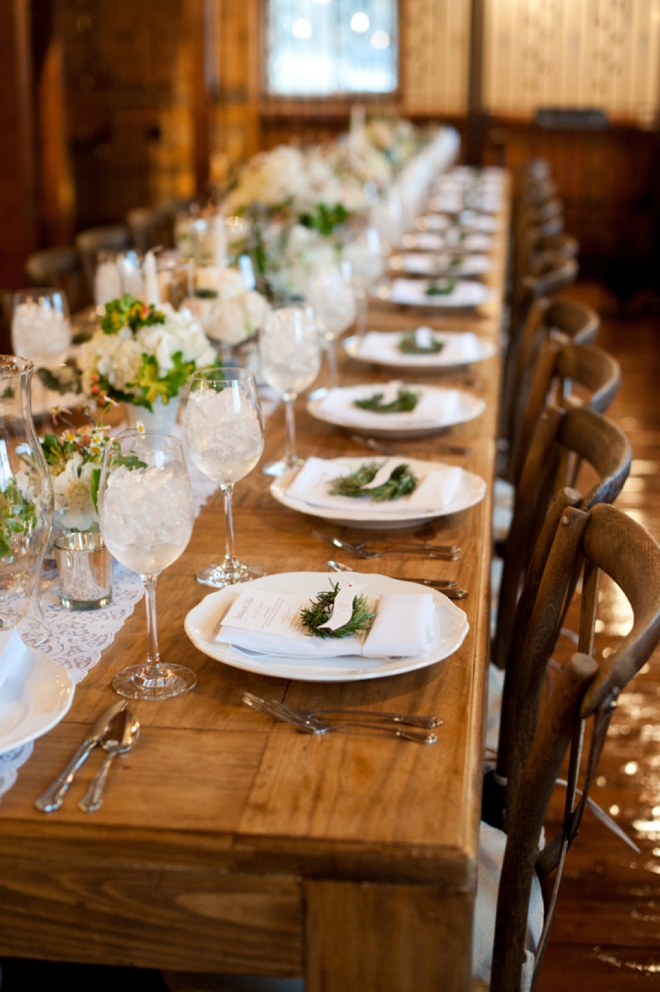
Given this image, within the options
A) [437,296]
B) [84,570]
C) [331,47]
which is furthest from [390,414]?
[331,47]

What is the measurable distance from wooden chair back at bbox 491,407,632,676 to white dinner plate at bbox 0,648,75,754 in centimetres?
66

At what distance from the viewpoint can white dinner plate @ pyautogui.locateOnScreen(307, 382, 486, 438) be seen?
74.7 inches

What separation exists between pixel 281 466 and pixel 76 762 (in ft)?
2.94

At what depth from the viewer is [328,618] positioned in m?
1.14

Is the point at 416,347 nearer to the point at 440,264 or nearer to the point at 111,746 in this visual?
the point at 440,264

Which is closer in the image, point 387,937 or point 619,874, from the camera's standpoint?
point 387,937

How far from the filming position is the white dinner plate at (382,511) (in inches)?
58.4

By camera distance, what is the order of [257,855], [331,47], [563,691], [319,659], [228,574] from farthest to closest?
[331,47] < [228,574] < [319,659] < [563,691] < [257,855]

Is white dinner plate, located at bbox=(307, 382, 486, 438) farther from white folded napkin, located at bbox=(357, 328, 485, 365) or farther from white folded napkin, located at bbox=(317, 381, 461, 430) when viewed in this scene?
white folded napkin, located at bbox=(357, 328, 485, 365)

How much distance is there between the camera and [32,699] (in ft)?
3.29

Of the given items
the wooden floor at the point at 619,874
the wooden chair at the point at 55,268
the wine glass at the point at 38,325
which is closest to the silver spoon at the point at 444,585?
the wooden floor at the point at 619,874

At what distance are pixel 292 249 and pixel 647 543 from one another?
1490 millimetres

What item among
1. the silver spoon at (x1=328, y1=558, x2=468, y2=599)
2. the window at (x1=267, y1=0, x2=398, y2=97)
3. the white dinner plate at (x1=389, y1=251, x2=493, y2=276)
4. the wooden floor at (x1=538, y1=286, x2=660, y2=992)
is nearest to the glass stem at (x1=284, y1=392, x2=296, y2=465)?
the silver spoon at (x1=328, y1=558, x2=468, y2=599)

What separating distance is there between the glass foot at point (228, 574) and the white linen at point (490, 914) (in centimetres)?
41
